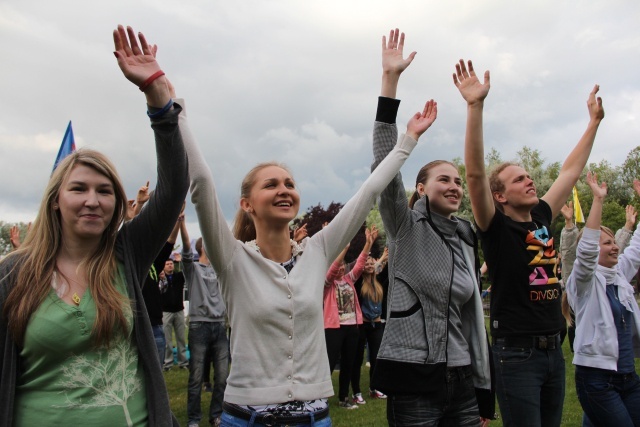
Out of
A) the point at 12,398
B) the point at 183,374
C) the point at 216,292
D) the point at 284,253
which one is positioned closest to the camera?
the point at 12,398

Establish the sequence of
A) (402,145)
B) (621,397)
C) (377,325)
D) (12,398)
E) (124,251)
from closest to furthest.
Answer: (12,398)
(124,251)
(402,145)
(621,397)
(377,325)

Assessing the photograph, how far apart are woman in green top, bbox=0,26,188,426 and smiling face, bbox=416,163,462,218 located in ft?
5.70

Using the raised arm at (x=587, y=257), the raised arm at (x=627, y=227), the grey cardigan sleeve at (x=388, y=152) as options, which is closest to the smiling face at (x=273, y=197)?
the grey cardigan sleeve at (x=388, y=152)

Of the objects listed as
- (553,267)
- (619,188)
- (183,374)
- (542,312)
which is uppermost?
(619,188)

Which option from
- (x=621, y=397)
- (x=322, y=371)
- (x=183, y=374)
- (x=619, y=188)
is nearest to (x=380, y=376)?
(x=322, y=371)

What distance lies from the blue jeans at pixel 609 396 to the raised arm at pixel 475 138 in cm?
200

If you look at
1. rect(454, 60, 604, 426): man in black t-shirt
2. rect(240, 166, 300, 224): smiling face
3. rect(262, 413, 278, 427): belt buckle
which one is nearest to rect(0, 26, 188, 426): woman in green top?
rect(262, 413, 278, 427): belt buckle

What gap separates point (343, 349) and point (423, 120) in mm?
6174

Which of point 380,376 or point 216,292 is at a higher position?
point 216,292

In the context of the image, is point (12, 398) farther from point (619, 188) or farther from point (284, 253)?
point (619, 188)

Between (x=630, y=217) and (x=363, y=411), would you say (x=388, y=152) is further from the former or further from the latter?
(x=363, y=411)

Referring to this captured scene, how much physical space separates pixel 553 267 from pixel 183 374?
9.47 m

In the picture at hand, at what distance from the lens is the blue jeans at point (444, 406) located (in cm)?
301

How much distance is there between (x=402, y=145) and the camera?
124 inches
